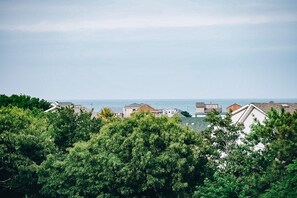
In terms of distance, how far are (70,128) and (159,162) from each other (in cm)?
948

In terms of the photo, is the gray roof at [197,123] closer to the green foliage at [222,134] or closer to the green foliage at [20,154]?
the green foliage at [20,154]

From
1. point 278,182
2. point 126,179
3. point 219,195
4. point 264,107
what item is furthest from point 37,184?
point 264,107

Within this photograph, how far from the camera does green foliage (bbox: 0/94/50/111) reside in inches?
2652

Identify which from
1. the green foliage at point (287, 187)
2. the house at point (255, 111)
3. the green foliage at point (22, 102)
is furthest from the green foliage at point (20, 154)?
the green foliage at point (22, 102)

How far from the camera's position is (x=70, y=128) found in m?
40.1

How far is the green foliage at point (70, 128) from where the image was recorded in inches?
1560

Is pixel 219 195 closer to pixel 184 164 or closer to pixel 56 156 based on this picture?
pixel 184 164

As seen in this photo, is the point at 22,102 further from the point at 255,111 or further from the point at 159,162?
the point at 159,162

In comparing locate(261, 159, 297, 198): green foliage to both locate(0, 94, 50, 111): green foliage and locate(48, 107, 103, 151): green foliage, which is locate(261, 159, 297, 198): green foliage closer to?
locate(48, 107, 103, 151): green foliage

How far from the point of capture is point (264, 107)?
47.5 metres

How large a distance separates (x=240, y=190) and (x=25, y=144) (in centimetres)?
1400

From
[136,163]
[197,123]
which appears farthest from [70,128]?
[197,123]

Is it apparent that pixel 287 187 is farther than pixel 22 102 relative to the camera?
No

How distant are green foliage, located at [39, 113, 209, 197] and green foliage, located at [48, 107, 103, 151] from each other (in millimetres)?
4165
